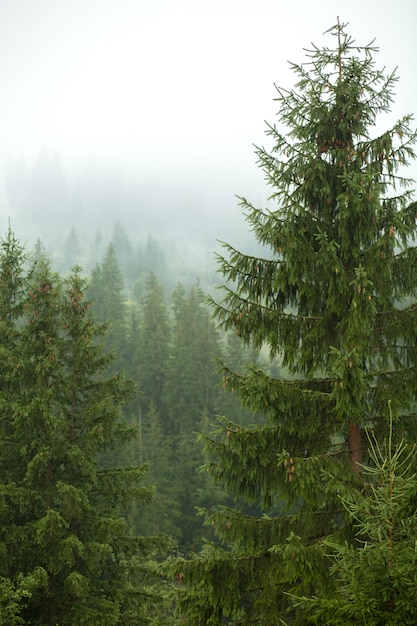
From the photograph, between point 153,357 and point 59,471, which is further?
point 153,357

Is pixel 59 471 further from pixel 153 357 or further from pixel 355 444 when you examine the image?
pixel 153 357

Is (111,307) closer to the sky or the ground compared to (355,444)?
closer to the sky

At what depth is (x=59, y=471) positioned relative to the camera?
11.9 m

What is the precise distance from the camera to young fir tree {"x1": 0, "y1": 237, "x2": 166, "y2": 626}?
1051 centimetres

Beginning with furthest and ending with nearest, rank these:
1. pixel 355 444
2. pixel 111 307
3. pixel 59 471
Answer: pixel 111 307 < pixel 59 471 < pixel 355 444

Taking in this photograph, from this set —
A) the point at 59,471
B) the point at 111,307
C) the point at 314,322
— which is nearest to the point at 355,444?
the point at 314,322

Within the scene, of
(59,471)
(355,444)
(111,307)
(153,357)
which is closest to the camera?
(355,444)

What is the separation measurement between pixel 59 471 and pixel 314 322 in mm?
8046

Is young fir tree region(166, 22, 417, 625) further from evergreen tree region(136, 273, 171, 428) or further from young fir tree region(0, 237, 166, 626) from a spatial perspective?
evergreen tree region(136, 273, 171, 428)

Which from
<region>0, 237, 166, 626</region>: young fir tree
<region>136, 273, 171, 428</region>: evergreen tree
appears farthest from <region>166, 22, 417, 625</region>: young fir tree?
<region>136, 273, 171, 428</region>: evergreen tree

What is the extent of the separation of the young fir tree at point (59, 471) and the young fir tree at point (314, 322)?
4.66 metres

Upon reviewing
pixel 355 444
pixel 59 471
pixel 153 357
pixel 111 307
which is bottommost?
pixel 59 471

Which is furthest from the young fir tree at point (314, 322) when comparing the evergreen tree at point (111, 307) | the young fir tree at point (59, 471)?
the evergreen tree at point (111, 307)

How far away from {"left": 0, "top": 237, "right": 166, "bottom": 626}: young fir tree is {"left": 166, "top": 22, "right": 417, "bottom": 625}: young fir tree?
15.3 feet
